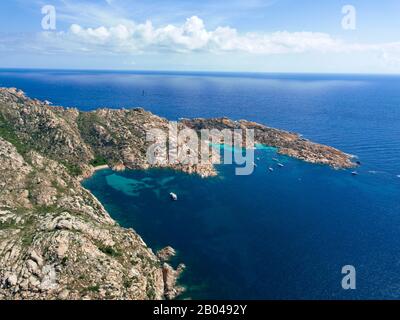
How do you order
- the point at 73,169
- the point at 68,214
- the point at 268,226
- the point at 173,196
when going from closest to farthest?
the point at 68,214 → the point at 268,226 → the point at 173,196 → the point at 73,169

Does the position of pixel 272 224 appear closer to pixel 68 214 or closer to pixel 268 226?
pixel 268 226

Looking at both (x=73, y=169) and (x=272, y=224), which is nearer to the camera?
(x=272, y=224)

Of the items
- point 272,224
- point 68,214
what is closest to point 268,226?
point 272,224

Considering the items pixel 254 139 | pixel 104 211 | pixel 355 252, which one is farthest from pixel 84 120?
pixel 355 252

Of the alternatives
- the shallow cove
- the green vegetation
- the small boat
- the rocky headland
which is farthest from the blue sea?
the rocky headland

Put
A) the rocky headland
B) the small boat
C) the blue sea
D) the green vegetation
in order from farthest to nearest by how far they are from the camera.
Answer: the green vegetation
the small boat
the blue sea
the rocky headland

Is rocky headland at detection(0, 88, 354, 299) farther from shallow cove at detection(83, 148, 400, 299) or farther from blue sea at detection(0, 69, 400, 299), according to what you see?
shallow cove at detection(83, 148, 400, 299)

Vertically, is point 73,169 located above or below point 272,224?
above
